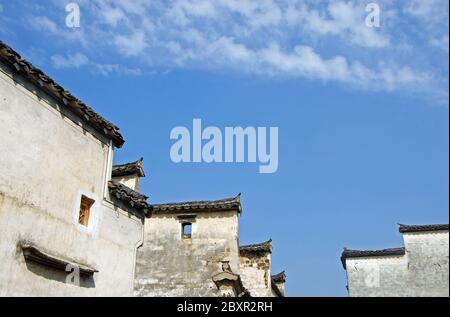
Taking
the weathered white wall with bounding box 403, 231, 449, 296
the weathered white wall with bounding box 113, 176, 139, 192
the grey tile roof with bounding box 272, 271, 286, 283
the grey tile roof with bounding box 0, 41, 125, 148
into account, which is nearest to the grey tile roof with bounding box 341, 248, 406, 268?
the weathered white wall with bounding box 403, 231, 449, 296

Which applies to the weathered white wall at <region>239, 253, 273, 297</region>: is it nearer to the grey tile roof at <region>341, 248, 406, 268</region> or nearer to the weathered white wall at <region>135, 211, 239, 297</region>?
the weathered white wall at <region>135, 211, 239, 297</region>

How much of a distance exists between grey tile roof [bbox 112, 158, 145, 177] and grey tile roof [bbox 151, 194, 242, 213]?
349 centimetres

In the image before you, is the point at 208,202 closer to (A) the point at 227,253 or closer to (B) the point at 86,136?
(A) the point at 227,253

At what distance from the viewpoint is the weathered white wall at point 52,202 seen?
9.89m

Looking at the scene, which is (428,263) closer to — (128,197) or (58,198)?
(128,197)

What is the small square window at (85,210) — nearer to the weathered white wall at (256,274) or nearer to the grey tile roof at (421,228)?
the weathered white wall at (256,274)

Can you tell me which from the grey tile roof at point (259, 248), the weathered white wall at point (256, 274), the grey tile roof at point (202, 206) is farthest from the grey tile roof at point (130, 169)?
the weathered white wall at point (256, 274)

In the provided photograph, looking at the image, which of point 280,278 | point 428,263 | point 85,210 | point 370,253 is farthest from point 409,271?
point 85,210

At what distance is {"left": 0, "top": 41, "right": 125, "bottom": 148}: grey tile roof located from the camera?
10.3 metres

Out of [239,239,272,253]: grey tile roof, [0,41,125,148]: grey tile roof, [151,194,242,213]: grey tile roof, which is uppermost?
[151,194,242,213]: grey tile roof

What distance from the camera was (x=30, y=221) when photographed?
10.3m

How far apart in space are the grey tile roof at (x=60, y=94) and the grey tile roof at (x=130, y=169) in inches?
233

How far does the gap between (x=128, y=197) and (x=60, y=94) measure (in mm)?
3275

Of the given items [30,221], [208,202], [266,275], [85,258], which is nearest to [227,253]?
[208,202]
